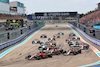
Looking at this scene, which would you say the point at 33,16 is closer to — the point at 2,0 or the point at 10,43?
the point at 2,0

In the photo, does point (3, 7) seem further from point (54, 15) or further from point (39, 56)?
point (39, 56)

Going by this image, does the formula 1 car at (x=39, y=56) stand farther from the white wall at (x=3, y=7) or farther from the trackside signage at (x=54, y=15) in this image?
the white wall at (x=3, y=7)

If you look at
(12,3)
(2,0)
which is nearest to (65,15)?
(2,0)

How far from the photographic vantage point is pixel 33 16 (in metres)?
74.2

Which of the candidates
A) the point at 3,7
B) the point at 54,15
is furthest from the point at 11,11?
the point at 54,15

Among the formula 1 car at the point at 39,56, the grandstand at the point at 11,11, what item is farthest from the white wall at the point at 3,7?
the formula 1 car at the point at 39,56

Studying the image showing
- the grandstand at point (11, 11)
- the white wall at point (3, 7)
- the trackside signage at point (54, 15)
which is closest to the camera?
the trackside signage at point (54, 15)

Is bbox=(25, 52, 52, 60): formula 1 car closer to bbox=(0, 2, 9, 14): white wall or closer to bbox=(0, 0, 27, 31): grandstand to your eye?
bbox=(0, 0, 27, 31): grandstand

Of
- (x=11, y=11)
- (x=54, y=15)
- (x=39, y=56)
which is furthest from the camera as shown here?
(x=11, y=11)

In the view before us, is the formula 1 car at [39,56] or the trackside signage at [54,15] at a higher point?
the trackside signage at [54,15]

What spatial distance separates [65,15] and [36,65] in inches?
2119

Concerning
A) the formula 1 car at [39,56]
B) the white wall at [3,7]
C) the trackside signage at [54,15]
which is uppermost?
the white wall at [3,7]

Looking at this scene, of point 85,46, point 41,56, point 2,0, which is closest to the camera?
point 41,56

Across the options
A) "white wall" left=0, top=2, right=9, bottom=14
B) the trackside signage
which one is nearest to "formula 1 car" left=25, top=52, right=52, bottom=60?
the trackside signage
